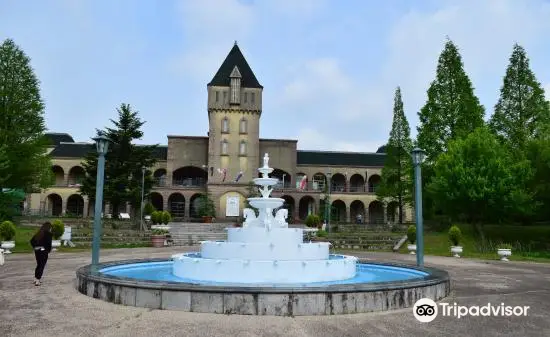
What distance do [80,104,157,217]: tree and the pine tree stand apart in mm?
24262

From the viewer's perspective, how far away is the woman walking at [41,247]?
10031 mm

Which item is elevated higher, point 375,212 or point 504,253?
point 375,212

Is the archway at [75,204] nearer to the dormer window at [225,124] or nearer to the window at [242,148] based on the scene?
the dormer window at [225,124]

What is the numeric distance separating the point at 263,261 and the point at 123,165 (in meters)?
30.3

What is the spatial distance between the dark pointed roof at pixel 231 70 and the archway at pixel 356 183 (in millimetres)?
18563

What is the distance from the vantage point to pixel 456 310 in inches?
303

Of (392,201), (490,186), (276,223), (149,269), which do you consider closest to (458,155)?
(490,186)

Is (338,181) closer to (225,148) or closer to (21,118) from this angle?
(225,148)

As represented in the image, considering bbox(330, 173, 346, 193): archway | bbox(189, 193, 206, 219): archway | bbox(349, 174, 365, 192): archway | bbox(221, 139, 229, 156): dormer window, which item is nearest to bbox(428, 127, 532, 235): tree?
bbox(221, 139, 229, 156): dormer window

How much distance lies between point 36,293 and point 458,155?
27.1 metres

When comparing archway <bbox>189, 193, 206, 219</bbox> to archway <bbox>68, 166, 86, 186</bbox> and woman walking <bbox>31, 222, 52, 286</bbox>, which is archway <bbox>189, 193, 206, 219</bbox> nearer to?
archway <bbox>68, 166, 86, 186</bbox>

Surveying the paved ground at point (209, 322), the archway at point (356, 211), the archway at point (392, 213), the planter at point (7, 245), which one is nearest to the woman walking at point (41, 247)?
the paved ground at point (209, 322)

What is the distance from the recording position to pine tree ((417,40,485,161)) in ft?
115

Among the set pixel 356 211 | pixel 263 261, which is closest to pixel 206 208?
pixel 356 211
